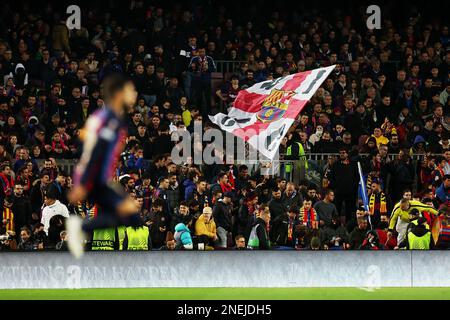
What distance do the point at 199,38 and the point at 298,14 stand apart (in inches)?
127

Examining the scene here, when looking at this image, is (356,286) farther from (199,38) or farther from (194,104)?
(199,38)

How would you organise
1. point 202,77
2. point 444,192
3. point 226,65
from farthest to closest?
point 226,65
point 202,77
point 444,192

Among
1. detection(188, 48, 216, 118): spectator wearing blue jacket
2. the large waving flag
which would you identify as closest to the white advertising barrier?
the large waving flag

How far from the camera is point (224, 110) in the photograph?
2705 centimetres

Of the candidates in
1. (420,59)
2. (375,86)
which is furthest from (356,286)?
(420,59)

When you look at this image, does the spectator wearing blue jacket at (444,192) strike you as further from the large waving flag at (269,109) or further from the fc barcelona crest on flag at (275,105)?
the fc barcelona crest on flag at (275,105)

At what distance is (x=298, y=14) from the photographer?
103ft

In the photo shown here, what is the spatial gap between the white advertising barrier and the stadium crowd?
0.46 m

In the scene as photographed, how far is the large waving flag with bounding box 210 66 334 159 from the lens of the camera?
21500 mm

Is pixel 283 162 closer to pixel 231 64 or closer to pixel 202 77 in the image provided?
pixel 202 77

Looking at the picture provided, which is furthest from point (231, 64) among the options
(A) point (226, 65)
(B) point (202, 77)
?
(B) point (202, 77)

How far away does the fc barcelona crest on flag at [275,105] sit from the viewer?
22.0 m

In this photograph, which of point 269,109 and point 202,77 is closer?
point 269,109

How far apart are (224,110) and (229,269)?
6878 mm
